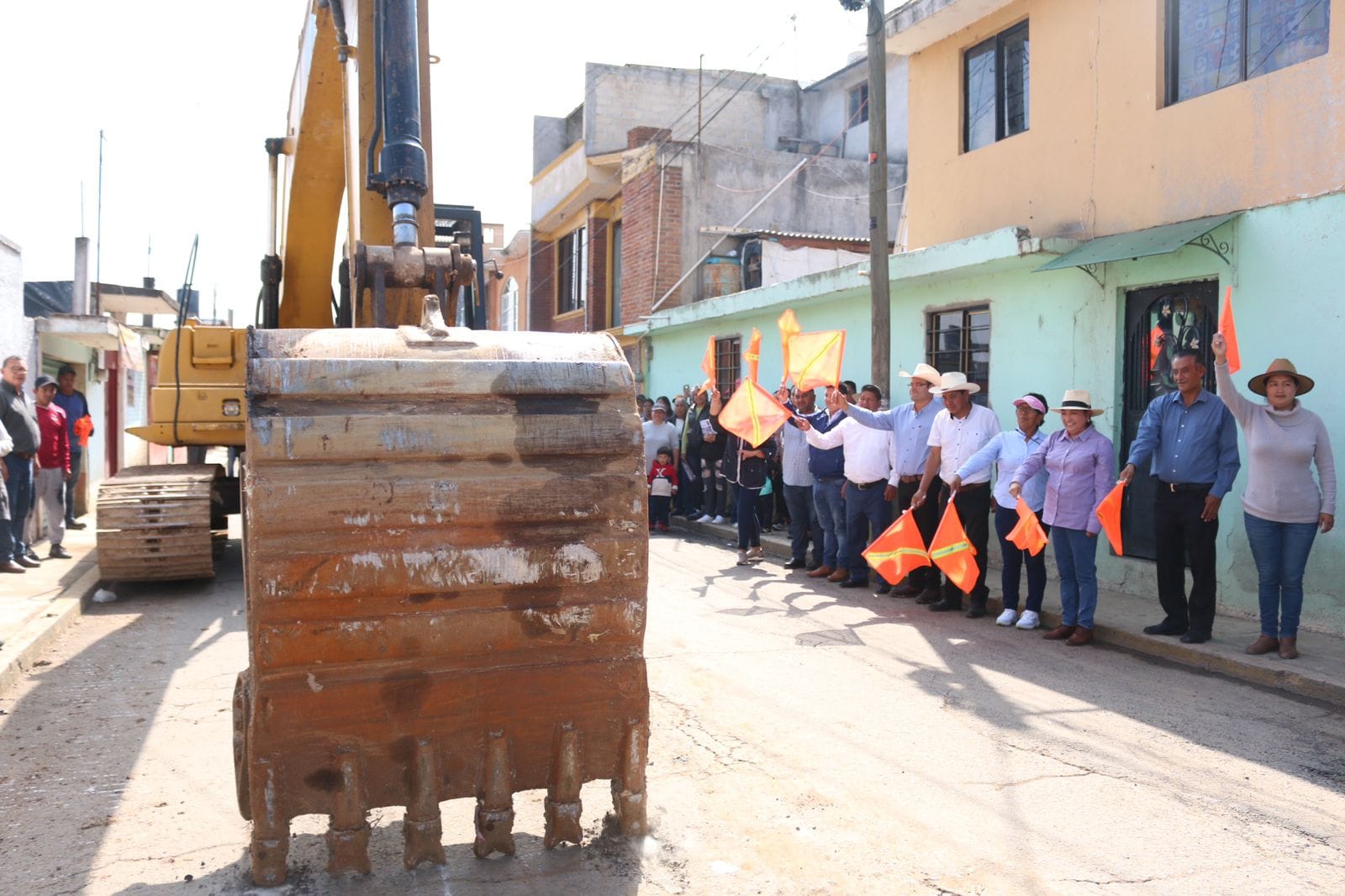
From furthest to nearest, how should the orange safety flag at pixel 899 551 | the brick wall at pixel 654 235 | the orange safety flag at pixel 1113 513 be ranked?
the brick wall at pixel 654 235 → the orange safety flag at pixel 899 551 → the orange safety flag at pixel 1113 513

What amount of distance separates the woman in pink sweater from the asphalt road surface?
0.72 metres

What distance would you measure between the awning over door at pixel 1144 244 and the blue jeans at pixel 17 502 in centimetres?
963

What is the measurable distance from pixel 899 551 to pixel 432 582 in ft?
20.4

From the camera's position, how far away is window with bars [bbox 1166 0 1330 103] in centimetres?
841

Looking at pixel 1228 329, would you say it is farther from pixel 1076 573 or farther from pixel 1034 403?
pixel 1076 573

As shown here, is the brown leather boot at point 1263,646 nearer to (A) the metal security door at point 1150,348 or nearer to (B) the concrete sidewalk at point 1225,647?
(B) the concrete sidewalk at point 1225,647

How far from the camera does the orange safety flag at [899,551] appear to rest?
8883 millimetres

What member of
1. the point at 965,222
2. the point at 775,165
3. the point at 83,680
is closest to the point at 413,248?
the point at 83,680

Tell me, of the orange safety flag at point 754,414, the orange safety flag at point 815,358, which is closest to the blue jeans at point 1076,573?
the orange safety flag at point 815,358

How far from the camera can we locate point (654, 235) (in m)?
21.8

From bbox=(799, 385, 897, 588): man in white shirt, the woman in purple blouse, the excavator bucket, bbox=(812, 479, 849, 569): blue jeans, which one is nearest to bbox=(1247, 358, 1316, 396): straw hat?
the woman in purple blouse

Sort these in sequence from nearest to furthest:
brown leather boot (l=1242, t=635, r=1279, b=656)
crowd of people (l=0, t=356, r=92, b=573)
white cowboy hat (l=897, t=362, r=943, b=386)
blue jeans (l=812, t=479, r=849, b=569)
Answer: brown leather boot (l=1242, t=635, r=1279, b=656) → white cowboy hat (l=897, t=362, r=943, b=386) → crowd of people (l=0, t=356, r=92, b=573) → blue jeans (l=812, t=479, r=849, b=569)

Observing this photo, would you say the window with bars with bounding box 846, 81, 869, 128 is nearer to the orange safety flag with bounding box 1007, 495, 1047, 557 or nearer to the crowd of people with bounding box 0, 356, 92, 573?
the crowd of people with bounding box 0, 356, 92, 573

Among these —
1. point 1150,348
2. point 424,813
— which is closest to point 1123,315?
point 1150,348
